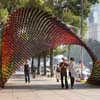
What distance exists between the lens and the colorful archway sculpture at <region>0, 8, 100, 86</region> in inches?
805

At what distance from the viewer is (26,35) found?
2128 centimetres

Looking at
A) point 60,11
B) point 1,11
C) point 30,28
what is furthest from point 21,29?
point 60,11

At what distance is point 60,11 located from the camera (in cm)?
4522

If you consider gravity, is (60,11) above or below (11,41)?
above

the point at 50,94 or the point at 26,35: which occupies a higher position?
the point at 26,35

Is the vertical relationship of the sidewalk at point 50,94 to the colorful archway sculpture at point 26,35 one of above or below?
below

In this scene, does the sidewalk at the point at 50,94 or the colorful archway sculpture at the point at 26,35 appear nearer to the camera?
the sidewalk at the point at 50,94

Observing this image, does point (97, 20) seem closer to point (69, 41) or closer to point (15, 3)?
point (15, 3)

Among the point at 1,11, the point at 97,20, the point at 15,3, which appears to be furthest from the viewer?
the point at 97,20

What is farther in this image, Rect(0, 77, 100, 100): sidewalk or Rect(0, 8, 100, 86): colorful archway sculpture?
Rect(0, 8, 100, 86): colorful archway sculpture

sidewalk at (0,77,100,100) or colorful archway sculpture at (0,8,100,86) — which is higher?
colorful archway sculpture at (0,8,100,86)

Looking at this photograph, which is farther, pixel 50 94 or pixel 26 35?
pixel 26 35

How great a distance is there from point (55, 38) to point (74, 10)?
24179 millimetres

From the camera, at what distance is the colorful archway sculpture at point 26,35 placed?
2044 centimetres
